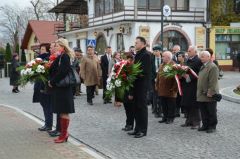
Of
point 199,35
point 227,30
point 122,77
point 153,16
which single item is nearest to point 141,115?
point 122,77

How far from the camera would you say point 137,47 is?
9438 mm

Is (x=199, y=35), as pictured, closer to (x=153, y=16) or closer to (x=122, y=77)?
(x=153, y=16)

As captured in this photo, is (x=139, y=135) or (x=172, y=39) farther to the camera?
(x=172, y=39)

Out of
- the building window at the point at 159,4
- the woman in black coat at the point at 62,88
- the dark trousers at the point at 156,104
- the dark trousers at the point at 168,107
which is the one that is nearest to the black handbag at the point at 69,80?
the woman in black coat at the point at 62,88

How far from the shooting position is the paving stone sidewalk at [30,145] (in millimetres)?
7855

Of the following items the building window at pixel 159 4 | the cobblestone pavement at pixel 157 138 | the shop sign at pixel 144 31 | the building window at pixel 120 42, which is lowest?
the cobblestone pavement at pixel 157 138

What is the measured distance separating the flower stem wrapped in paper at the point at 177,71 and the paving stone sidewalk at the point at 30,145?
10.0ft

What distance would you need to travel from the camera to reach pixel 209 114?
396 inches

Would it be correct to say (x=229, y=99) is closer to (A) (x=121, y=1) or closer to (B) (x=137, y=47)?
(B) (x=137, y=47)

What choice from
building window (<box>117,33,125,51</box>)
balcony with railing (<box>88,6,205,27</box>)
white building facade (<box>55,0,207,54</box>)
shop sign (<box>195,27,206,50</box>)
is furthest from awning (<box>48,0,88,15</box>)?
shop sign (<box>195,27,206,50</box>)

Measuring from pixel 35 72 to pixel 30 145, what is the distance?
1.60 meters

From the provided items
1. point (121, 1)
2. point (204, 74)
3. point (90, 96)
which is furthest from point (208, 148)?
point (121, 1)

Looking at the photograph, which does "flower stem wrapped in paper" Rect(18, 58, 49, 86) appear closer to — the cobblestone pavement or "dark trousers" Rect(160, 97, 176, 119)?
the cobblestone pavement

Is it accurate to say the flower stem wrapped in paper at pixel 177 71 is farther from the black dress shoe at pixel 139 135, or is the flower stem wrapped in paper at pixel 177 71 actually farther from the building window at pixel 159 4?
the building window at pixel 159 4
